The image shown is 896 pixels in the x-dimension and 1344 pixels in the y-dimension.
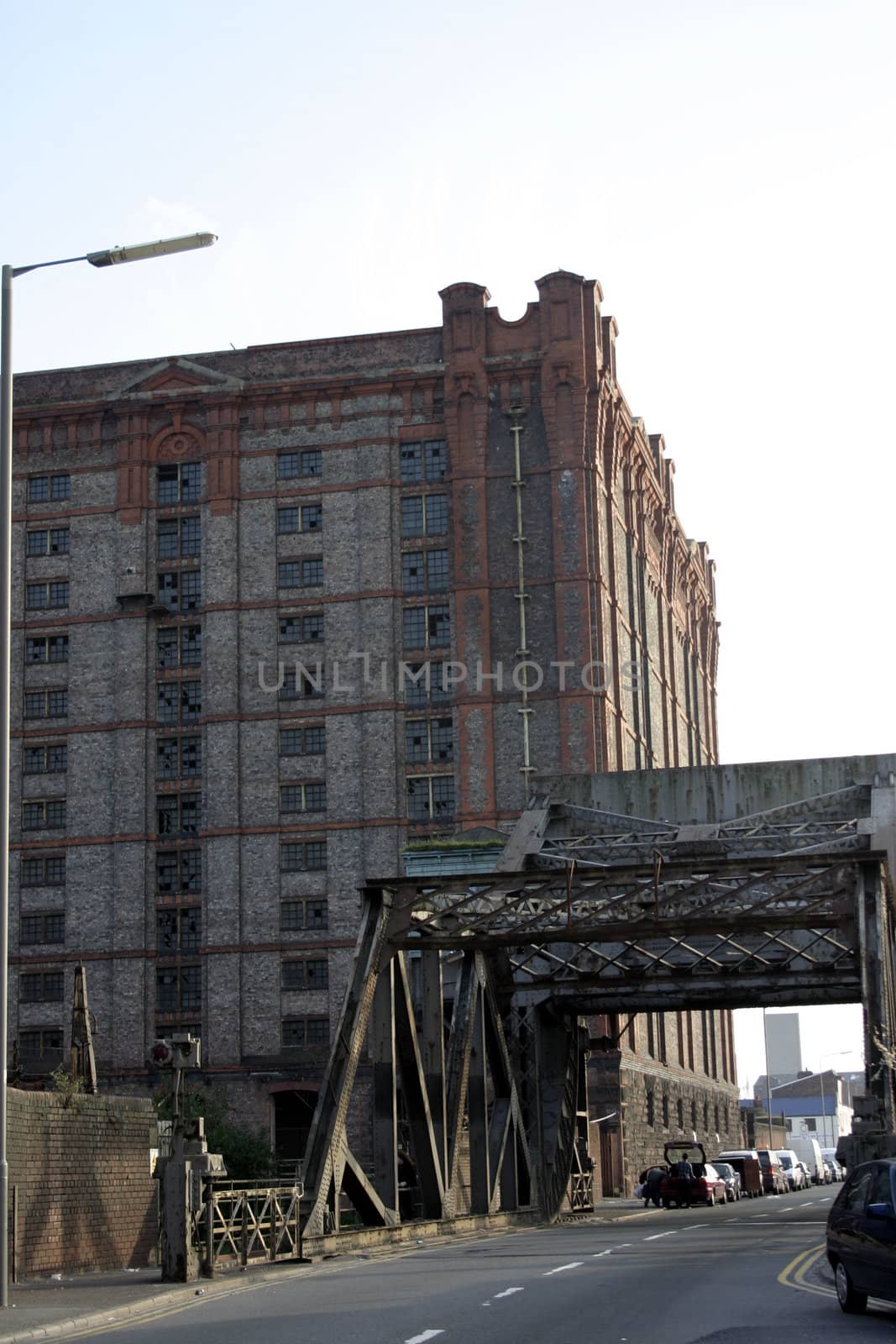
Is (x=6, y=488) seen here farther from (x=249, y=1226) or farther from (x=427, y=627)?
(x=427, y=627)

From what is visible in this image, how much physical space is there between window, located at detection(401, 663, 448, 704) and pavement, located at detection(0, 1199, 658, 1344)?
4264 centimetres

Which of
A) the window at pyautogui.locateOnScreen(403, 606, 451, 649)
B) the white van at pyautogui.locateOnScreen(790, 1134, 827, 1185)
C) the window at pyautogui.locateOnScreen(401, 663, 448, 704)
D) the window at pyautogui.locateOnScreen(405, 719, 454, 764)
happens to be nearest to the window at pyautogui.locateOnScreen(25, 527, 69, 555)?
the window at pyautogui.locateOnScreen(403, 606, 451, 649)

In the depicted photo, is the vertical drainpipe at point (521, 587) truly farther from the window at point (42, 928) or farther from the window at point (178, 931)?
the window at point (42, 928)

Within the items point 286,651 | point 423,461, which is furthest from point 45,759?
point 423,461

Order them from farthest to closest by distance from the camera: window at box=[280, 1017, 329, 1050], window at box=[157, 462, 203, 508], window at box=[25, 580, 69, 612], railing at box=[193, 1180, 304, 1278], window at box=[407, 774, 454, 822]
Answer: window at box=[157, 462, 203, 508], window at box=[25, 580, 69, 612], window at box=[407, 774, 454, 822], window at box=[280, 1017, 329, 1050], railing at box=[193, 1180, 304, 1278]

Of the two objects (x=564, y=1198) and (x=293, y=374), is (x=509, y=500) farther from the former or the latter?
(x=564, y=1198)

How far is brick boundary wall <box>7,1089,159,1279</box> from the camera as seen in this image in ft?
74.6

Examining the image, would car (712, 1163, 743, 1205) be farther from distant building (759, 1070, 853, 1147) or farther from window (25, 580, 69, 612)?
distant building (759, 1070, 853, 1147)

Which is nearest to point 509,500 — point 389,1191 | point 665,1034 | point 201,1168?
point 665,1034

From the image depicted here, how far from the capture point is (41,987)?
223ft

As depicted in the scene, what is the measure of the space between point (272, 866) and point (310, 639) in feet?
28.9

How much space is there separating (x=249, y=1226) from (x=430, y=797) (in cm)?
4275

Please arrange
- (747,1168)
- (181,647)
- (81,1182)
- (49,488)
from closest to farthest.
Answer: (81,1182) < (747,1168) < (181,647) < (49,488)

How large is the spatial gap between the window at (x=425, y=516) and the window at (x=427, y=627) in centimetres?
301
